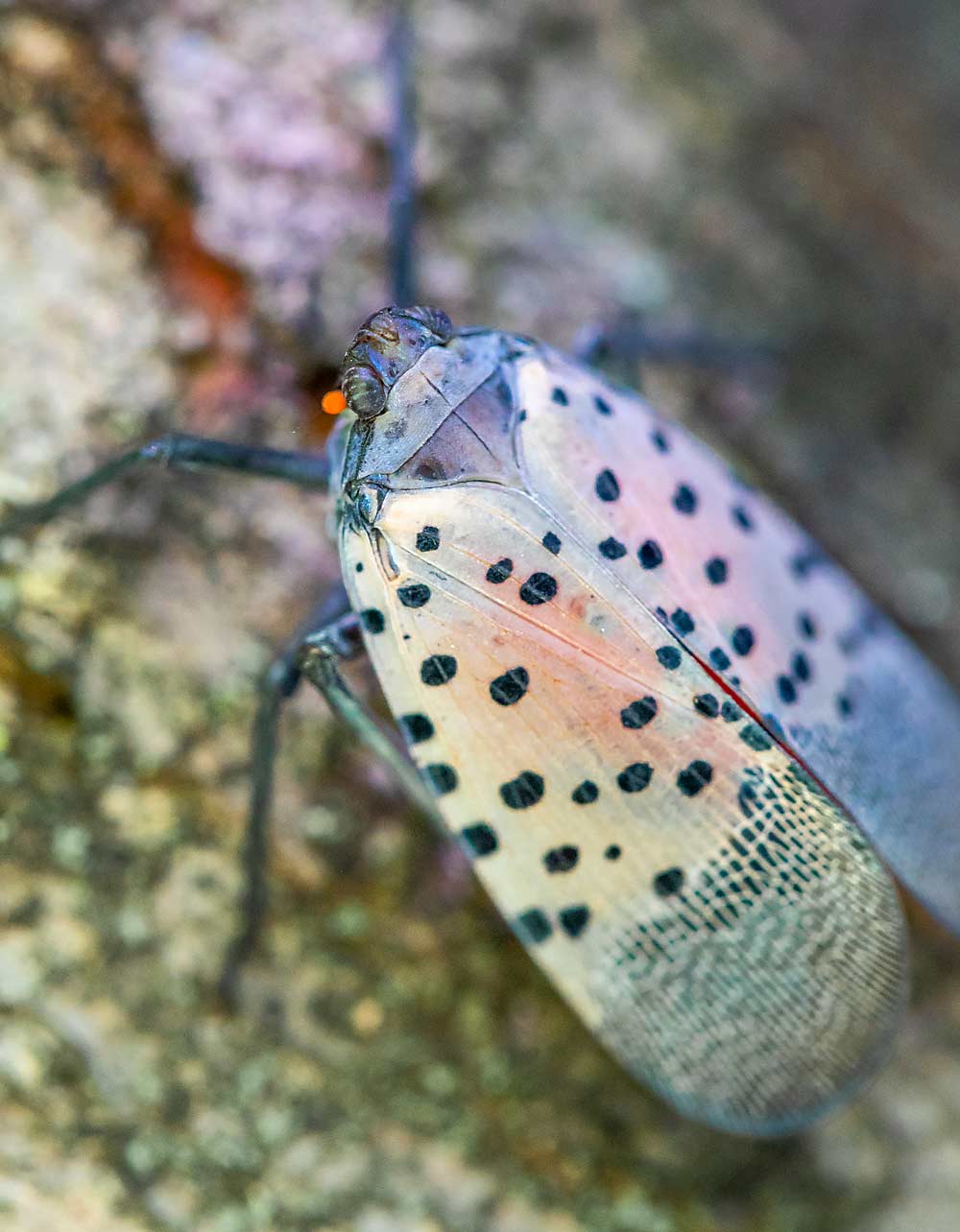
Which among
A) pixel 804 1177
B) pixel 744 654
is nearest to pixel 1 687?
pixel 744 654

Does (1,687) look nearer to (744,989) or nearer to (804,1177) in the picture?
(744,989)

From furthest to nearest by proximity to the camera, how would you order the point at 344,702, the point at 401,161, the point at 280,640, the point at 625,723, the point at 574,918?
→ the point at 401,161
the point at 280,640
the point at 344,702
the point at 574,918
the point at 625,723

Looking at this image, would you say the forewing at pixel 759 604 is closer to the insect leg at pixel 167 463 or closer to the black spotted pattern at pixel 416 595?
the black spotted pattern at pixel 416 595

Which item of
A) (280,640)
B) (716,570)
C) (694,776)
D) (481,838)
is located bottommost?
(694,776)

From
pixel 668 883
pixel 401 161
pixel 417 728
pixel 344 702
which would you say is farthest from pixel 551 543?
pixel 401 161

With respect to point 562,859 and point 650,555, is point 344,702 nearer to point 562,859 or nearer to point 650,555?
point 562,859

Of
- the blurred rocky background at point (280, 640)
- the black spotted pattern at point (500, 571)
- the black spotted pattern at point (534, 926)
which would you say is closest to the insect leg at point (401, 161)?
the blurred rocky background at point (280, 640)
